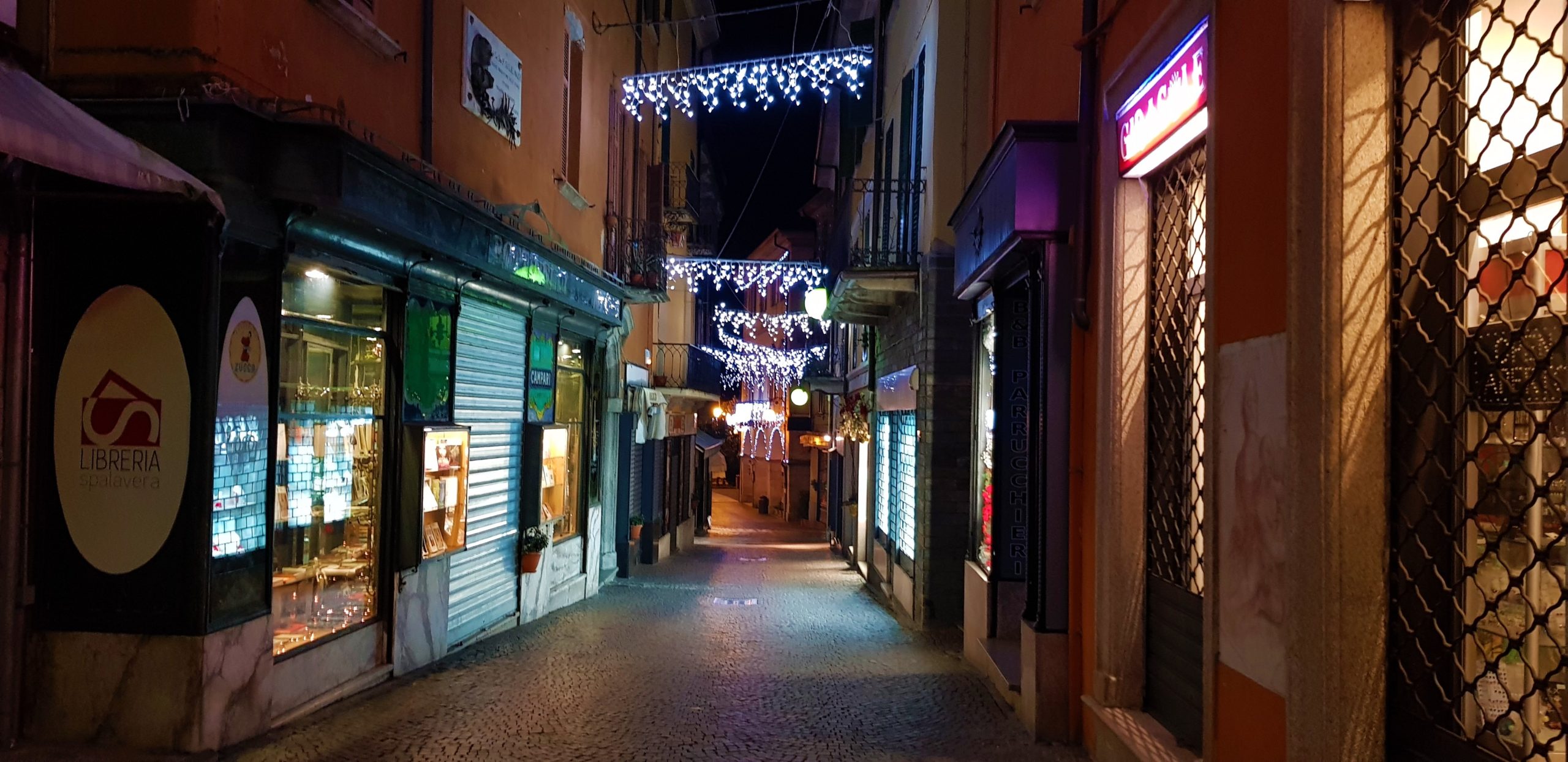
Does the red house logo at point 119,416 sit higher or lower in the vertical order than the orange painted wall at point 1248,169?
lower

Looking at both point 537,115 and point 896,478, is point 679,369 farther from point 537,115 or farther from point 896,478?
point 537,115

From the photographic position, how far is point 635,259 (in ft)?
54.9

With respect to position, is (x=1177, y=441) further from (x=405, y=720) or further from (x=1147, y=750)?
(x=405, y=720)

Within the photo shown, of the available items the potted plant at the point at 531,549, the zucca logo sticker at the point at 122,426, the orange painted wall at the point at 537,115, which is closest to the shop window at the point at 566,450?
the potted plant at the point at 531,549

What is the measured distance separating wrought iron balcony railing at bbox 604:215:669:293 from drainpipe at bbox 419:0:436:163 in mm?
6886

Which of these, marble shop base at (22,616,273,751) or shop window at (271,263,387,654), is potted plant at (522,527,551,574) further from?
marble shop base at (22,616,273,751)

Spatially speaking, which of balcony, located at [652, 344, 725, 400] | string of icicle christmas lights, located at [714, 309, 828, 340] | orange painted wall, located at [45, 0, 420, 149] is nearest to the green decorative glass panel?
orange painted wall, located at [45, 0, 420, 149]

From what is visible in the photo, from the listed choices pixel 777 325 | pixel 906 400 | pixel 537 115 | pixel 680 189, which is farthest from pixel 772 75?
pixel 777 325

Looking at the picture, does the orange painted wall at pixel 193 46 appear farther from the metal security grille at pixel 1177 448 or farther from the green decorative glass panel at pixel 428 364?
the metal security grille at pixel 1177 448

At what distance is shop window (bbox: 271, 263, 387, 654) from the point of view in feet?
23.2

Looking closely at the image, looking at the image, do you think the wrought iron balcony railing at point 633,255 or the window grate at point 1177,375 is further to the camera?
the wrought iron balcony railing at point 633,255

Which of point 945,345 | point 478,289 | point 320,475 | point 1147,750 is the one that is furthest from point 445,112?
point 1147,750

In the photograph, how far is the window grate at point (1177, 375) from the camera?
5070 mm

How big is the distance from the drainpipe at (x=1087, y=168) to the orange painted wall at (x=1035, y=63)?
1.58ft
